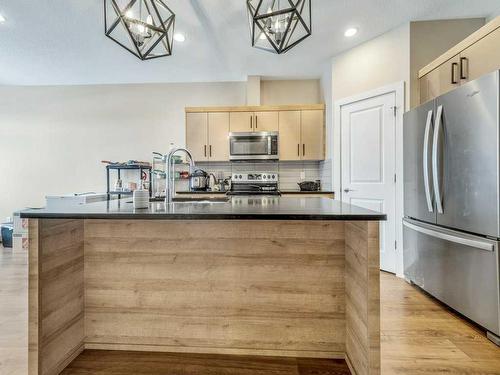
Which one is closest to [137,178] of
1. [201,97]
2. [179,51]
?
[201,97]

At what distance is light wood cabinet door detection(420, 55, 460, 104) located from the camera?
2.43 m

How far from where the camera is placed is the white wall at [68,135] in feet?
15.2

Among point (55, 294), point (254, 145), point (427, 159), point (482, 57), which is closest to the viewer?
point (55, 294)

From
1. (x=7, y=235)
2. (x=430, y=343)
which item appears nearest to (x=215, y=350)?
(x=430, y=343)

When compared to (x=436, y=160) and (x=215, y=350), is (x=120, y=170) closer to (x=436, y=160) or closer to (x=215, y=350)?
(x=215, y=350)

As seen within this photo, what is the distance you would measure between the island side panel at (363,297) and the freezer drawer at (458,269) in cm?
103

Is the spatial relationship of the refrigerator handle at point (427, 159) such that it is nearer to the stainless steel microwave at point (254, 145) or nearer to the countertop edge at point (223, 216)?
the countertop edge at point (223, 216)

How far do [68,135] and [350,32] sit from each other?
4514 mm

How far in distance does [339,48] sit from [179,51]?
1971 mm

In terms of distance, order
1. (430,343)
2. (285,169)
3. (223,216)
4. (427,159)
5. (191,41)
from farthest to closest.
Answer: (285,169) → (191,41) → (427,159) → (430,343) → (223,216)

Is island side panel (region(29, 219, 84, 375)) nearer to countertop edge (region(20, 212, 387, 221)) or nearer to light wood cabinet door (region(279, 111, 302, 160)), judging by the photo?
countertop edge (region(20, 212, 387, 221))

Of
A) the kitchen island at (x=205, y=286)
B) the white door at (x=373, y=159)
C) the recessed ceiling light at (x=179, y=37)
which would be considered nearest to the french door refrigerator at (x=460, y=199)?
the white door at (x=373, y=159)

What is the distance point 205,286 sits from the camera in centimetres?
168

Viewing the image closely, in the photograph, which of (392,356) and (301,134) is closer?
(392,356)
